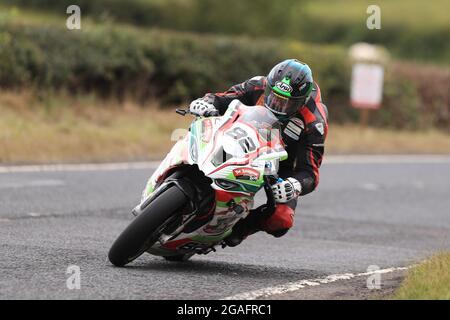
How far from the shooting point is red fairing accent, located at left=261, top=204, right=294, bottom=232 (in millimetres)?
8359

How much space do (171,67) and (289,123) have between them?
1625cm

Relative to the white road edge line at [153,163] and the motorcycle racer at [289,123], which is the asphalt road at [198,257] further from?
the motorcycle racer at [289,123]

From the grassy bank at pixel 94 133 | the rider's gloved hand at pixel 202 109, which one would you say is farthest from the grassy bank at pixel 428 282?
the grassy bank at pixel 94 133

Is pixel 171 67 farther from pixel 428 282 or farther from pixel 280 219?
pixel 428 282

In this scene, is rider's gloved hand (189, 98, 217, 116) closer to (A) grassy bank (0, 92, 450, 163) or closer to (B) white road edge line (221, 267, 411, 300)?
(B) white road edge line (221, 267, 411, 300)

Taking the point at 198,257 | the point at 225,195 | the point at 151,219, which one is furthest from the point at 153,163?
the point at 151,219

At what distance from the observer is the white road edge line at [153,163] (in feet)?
49.4

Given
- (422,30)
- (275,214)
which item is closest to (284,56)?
(275,214)

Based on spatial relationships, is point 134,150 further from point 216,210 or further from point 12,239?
point 216,210

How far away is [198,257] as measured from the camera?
9.70m

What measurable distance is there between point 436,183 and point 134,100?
733 cm

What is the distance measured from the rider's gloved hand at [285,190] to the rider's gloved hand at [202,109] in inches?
32.2

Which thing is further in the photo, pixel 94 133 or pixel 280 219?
pixel 94 133

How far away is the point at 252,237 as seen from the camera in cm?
1219
